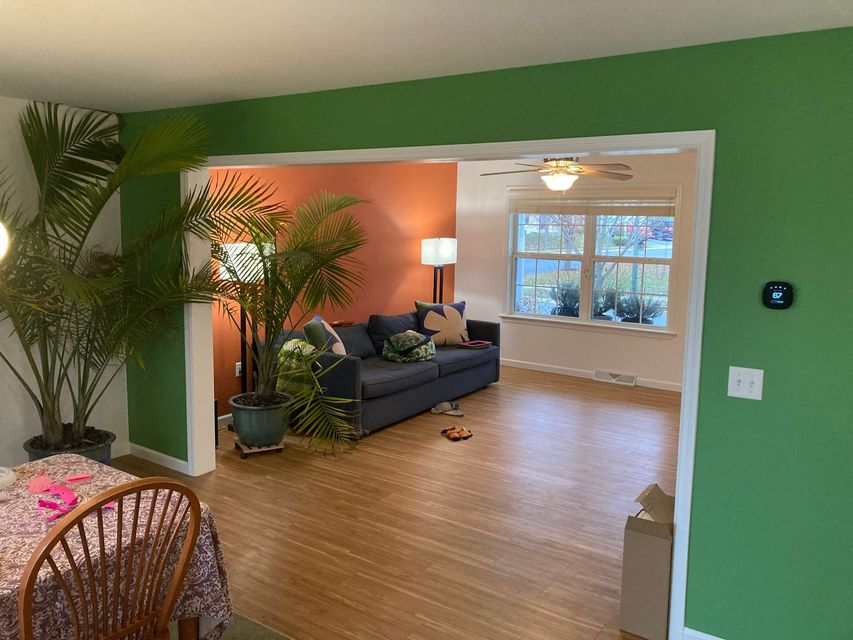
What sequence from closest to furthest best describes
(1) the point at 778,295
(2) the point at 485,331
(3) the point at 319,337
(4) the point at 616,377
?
1. (1) the point at 778,295
2. (3) the point at 319,337
3. (2) the point at 485,331
4. (4) the point at 616,377

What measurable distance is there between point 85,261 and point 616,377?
509 centimetres

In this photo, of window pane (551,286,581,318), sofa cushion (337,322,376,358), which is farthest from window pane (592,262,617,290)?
sofa cushion (337,322,376,358)

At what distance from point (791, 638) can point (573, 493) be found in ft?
5.85

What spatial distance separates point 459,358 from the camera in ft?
20.7

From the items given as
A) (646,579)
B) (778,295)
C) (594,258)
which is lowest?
(646,579)

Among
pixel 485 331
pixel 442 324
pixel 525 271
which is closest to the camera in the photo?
pixel 442 324

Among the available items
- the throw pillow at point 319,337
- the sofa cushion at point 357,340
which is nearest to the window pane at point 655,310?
the sofa cushion at point 357,340

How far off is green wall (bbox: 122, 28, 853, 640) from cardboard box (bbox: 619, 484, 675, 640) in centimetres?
11

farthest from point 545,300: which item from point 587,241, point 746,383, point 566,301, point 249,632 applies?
point 249,632

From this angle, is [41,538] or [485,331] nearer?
[41,538]

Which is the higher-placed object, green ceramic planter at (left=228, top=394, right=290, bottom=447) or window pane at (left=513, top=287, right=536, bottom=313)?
window pane at (left=513, top=287, right=536, bottom=313)

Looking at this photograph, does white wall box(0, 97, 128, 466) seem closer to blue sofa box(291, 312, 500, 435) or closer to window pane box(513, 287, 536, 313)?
blue sofa box(291, 312, 500, 435)

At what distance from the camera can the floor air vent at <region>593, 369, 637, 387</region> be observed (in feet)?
23.5

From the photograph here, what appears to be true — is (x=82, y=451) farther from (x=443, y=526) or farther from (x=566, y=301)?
(x=566, y=301)
